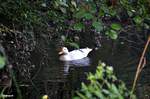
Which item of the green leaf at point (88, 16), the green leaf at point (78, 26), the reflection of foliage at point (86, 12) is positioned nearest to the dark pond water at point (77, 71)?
the reflection of foliage at point (86, 12)

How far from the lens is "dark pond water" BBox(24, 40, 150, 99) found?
7.71m

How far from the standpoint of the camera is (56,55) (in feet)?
36.8

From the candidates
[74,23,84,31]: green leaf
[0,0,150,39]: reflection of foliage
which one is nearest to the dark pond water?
[0,0,150,39]: reflection of foliage

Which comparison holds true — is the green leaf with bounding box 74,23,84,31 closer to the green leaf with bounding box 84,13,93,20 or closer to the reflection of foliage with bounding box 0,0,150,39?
the reflection of foliage with bounding box 0,0,150,39

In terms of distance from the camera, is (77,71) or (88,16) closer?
(88,16)

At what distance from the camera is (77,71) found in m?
9.68

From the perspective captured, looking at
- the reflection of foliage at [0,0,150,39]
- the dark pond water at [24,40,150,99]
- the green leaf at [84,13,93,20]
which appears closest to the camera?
the green leaf at [84,13,93,20]

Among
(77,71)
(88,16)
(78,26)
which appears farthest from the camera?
(77,71)

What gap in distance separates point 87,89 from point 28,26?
18.1 feet

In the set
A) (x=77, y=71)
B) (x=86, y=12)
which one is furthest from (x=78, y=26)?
(x=77, y=71)

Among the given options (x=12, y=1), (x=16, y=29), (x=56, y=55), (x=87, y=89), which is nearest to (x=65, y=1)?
(x=12, y=1)

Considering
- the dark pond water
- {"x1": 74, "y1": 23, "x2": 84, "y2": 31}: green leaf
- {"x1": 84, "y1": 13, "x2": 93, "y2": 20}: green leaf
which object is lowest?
the dark pond water

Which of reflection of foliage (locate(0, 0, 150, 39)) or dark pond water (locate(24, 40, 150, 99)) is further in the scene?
dark pond water (locate(24, 40, 150, 99))

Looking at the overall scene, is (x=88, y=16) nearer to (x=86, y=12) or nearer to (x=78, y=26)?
(x=86, y=12)
